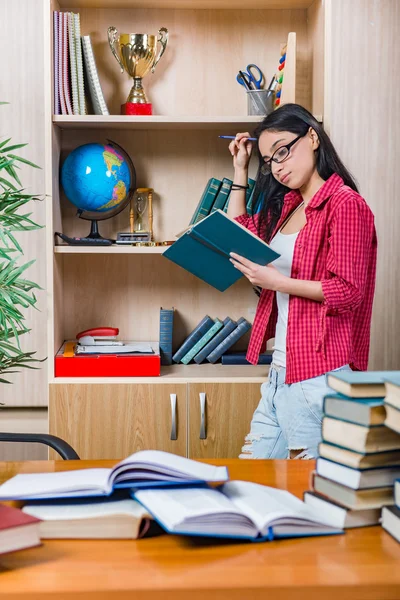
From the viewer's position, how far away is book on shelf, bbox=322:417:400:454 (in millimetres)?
1053

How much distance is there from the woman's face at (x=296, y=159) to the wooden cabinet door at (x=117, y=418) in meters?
0.84

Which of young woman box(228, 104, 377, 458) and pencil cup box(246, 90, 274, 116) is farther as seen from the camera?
pencil cup box(246, 90, 274, 116)

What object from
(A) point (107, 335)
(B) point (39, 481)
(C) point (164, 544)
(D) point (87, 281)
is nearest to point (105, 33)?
(D) point (87, 281)

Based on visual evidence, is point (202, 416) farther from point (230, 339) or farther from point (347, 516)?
point (347, 516)

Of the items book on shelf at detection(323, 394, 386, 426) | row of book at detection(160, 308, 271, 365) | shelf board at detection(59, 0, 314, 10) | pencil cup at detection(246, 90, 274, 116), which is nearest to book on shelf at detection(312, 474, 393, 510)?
book on shelf at detection(323, 394, 386, 426)

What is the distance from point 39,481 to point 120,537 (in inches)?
8.0

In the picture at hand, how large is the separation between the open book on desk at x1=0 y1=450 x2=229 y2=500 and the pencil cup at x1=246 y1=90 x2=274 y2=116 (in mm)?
1741

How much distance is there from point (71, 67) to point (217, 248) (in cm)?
92

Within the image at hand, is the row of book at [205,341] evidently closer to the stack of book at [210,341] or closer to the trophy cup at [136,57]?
the stack of book at [210,341]

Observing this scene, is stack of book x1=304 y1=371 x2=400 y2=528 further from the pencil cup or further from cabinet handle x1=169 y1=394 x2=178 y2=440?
the pencil cup

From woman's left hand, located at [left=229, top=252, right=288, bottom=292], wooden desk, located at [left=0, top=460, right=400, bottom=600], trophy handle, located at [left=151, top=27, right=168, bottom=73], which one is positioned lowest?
wooden desk, located at [left=0, top=460, right=400, bottom=600]

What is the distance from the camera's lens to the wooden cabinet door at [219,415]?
2.53m

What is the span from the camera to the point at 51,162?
2.49 metres

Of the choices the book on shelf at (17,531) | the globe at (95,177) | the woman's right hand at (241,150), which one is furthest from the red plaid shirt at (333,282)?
the book on shelf at (17,531)
